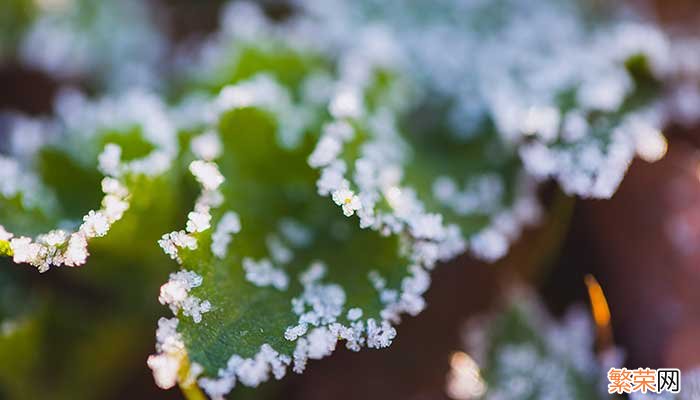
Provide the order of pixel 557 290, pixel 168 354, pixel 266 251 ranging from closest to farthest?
pixel 168 354 < pixel 266 251 < pixel 557 290

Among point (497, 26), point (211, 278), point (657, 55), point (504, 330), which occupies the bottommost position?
point (211, 278)

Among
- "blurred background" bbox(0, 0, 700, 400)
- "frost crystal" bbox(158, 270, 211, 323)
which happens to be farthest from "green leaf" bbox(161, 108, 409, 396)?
"blurred background" bbox(0, 0, 700, 400)

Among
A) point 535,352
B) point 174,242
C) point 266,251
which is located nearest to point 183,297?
point 174,242

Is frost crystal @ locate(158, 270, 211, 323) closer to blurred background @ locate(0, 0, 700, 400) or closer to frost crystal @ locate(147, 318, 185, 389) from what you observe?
frost crystal @ locate(147, 318, 185, 389)

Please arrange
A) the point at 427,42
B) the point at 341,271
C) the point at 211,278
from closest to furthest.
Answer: the point at 211,278 → the point at 341,271 → the point at 427,42

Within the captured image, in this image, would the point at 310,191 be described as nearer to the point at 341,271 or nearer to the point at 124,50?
the point at 341,271

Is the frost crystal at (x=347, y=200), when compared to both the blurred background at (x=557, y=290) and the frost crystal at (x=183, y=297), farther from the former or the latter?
the blurred background at (x=557, y=290)

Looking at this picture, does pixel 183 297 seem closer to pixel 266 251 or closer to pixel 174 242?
pixel 174 242

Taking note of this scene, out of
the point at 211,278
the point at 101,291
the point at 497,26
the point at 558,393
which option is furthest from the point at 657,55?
the point at 101,291
